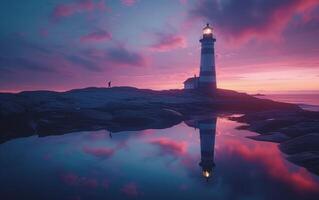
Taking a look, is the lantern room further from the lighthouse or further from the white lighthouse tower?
the lighthouse

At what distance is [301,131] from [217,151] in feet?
23.7

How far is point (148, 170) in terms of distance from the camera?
14.1 m

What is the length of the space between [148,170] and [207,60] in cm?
3979

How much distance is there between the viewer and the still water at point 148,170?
10.9 meters

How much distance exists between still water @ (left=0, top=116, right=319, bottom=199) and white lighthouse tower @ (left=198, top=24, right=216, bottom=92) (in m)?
30.7

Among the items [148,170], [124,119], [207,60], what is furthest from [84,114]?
[207,60]

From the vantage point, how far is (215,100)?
5106 centimetres

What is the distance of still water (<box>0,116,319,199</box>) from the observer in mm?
10884

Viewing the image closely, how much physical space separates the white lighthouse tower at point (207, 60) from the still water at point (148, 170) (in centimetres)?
3070

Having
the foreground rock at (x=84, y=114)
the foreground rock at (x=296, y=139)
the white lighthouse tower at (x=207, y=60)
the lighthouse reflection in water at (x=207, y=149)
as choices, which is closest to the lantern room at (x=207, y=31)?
the white lighthouse tower at (x=207, y=60)

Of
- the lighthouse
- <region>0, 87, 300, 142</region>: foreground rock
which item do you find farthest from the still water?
<region>0, 87, 300, 142</region>: foreground rock

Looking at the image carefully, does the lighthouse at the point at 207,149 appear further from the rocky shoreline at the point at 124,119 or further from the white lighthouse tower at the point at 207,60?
the white lighthouse tower at the point at 207,60

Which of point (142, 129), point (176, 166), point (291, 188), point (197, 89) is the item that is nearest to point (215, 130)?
point (142, 129)

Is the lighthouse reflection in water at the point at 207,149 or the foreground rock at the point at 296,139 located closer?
the lighthouse reflection in water at the point at 207,149
